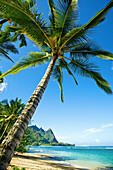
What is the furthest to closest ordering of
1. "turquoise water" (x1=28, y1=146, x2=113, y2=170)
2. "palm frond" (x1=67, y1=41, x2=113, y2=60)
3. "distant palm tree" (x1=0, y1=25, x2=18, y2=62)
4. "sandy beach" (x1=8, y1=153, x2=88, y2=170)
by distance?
"turquoise water" (x1=28, y1=146, x2=113, y2=170)
"sandy beach" (x1=8, y1=153, x2=88, y2=170)
"distant palm tree" (x1=0, y1=25, x2=18, y2=62)
"palm frond" (x1=67, y1=41, x2=113, y2=60)

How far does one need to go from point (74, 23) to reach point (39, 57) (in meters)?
2.21

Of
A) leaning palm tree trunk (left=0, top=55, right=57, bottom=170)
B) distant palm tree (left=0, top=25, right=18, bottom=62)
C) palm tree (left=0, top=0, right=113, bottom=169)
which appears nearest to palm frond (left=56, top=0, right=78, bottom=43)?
palm tree (left=0, top=0, right=113, bottom=169)

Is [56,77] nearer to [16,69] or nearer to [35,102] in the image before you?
[16,69]

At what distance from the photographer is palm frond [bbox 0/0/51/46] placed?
3297 millimetres

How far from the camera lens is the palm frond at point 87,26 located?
11.4ft

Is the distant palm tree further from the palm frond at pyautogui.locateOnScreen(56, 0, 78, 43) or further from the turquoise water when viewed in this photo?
the turquoise water

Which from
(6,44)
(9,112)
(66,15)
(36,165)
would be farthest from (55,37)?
(9,112)

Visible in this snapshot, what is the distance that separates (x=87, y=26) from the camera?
4.12 meters

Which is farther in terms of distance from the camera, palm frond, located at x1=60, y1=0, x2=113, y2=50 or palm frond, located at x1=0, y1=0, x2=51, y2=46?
palm frond, located at x1=60, y1=0, x2=113, y2=50

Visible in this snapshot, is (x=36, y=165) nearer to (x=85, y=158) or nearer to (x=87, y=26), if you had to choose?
(x=87, y=26)

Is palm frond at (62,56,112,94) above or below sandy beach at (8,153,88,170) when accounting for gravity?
above

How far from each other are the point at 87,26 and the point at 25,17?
7.57 feet

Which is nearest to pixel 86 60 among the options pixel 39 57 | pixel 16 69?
pixel 39 57

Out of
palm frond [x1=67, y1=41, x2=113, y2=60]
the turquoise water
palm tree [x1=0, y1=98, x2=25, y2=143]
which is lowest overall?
the turquoise water
